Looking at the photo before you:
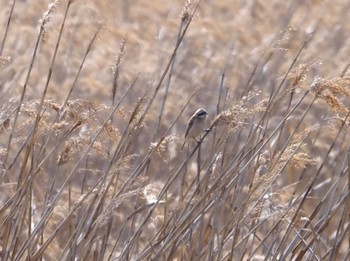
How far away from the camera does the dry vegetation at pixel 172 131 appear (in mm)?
2318

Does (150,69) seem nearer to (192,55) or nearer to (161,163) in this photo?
(192,55)

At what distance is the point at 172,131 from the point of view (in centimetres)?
483

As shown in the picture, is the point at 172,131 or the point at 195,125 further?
the point at 172,131

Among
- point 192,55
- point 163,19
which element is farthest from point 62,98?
point 163,19

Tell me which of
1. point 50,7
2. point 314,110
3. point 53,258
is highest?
point 50,7

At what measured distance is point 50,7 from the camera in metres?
2.25

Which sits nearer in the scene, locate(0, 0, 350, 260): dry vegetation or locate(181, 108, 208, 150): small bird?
locate(0, 0, 350, 260): dry vegetation

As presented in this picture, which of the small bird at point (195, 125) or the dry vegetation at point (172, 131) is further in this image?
the small bird at point (195, 125)

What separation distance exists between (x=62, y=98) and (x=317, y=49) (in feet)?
5.47

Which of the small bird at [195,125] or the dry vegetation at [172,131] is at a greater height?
the small bird at [195,125]

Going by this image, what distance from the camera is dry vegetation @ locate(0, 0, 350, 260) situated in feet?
7.61

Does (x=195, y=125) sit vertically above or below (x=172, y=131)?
above

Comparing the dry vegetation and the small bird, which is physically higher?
the small bird

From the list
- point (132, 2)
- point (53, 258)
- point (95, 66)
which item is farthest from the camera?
point (132, 2)
